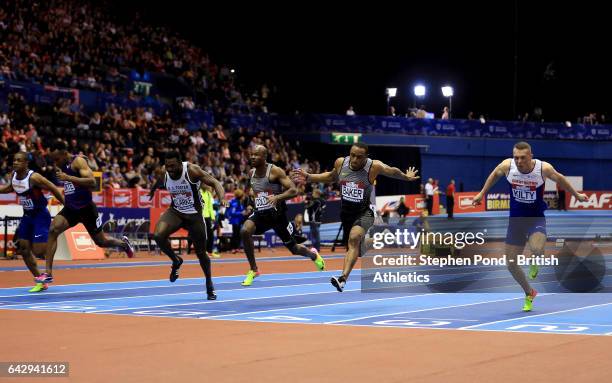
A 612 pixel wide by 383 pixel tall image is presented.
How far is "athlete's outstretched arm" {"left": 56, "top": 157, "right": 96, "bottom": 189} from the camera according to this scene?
1506cm

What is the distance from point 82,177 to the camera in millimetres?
15461

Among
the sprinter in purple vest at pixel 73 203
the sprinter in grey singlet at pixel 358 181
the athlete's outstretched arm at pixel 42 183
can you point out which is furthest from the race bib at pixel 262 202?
the athlete's outstretched arm at pixel 42 183

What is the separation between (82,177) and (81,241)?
1169cm

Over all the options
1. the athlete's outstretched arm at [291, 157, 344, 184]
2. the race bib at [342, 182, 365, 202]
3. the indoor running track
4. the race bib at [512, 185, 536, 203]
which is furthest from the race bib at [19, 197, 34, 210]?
the race bib at [512, 185, 536, 203]

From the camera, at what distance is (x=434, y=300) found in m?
14.7

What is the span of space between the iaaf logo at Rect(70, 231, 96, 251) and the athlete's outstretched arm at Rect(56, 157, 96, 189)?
37.2 ft

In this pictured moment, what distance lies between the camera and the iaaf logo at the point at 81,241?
26.6 meters

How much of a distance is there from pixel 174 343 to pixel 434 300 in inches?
240

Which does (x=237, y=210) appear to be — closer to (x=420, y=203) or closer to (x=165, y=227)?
(x=165, y=227)

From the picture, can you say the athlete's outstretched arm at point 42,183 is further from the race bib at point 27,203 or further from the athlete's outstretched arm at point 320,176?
the athlete's outstretched arm at point 320,176

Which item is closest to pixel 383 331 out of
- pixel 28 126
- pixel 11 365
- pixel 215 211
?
pixel 11 365

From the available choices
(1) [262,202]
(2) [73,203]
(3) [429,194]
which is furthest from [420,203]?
(2) [73,203]

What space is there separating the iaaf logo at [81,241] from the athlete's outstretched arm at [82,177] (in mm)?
11353

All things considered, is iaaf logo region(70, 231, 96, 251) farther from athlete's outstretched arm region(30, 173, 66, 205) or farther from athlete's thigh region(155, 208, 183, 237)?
athlete's thigh region(155, 208, 183, 237)
